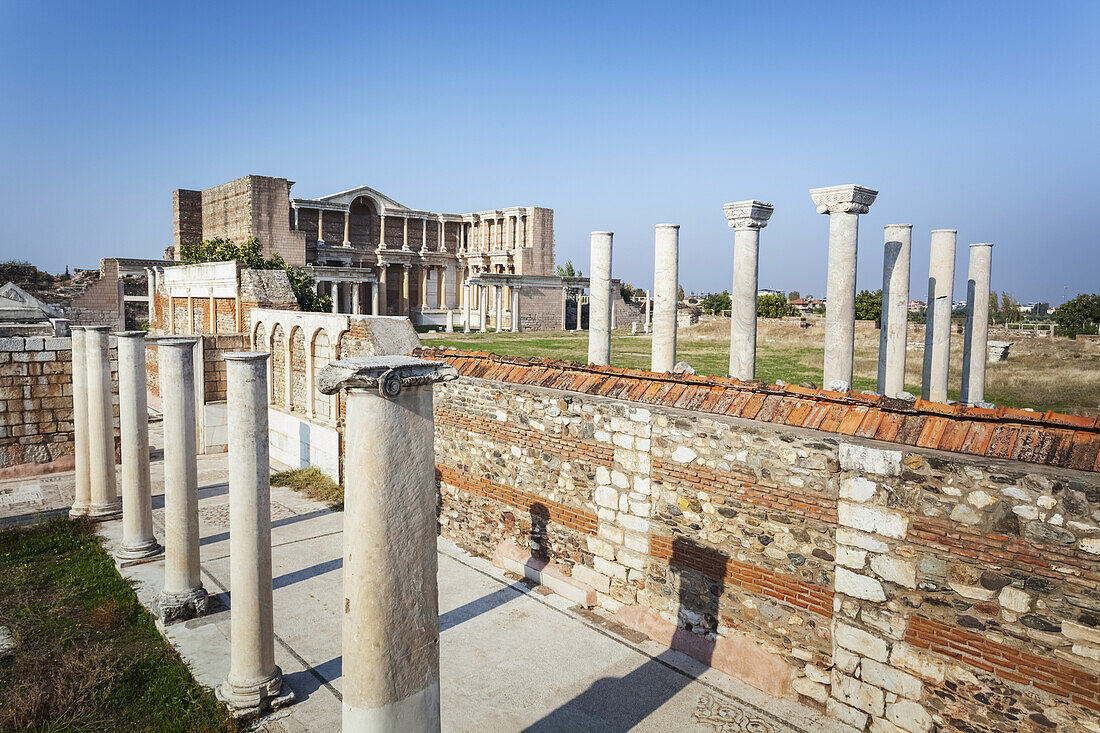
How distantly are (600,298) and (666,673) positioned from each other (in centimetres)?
640

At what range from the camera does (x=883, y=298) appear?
10602 mm

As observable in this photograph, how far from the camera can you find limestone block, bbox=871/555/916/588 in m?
4.53

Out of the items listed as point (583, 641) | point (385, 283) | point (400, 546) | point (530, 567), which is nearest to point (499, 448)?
point (530, 567)

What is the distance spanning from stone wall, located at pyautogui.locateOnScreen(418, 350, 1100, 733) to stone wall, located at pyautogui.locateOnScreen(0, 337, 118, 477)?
7.97 meters

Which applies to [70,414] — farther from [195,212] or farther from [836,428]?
[195,212]

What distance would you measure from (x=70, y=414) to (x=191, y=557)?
6273 mm

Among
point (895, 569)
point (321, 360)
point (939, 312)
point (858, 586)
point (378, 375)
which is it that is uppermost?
point (939, 312)

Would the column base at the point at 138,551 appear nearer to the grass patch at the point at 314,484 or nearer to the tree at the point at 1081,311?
the grass patch at the point at 314,484

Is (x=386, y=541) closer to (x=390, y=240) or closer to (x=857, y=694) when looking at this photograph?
(x=857, y=694)

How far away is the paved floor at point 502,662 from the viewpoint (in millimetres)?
4984

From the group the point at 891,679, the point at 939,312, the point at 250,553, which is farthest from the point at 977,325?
the point at 250,553

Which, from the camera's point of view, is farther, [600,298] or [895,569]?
[600,298]

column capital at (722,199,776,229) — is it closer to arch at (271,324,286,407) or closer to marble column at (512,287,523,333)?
arch at (271,324,286,407)

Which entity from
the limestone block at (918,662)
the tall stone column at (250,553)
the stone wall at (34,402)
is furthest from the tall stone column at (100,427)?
the limestone block at (918,662)
